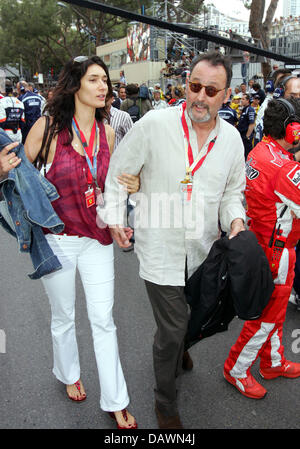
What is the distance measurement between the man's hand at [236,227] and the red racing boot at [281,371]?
130 centimetres

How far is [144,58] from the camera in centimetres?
3048

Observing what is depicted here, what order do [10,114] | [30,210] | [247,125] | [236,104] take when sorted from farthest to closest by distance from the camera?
[236,104] < [247,125] < [10,114] < [30,210]

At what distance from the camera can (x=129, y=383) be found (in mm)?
2896

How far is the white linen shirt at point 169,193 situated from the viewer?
2.16m

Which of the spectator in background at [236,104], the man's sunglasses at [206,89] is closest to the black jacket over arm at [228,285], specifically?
the man's sunglasses at [206,89]

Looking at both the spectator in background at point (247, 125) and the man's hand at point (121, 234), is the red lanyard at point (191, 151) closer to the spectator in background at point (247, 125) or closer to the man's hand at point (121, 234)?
the man's hand at point (121, 234)

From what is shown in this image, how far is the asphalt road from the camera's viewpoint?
8.39 ft

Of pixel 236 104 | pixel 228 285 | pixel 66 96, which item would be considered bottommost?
pixel 228 285

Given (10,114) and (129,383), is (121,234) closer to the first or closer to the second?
(129,383)

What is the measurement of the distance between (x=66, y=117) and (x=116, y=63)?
42.8m

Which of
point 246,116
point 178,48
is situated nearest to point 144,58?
point 178,48

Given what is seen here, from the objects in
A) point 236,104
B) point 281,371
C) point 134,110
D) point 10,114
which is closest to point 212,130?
point 281,371

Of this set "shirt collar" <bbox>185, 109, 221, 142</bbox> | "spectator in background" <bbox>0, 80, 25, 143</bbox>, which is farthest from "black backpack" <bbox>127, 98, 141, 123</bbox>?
"shirt collar" <bbox>185, 109, 221, 142</bbox>

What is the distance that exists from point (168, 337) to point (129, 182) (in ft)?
2.97
